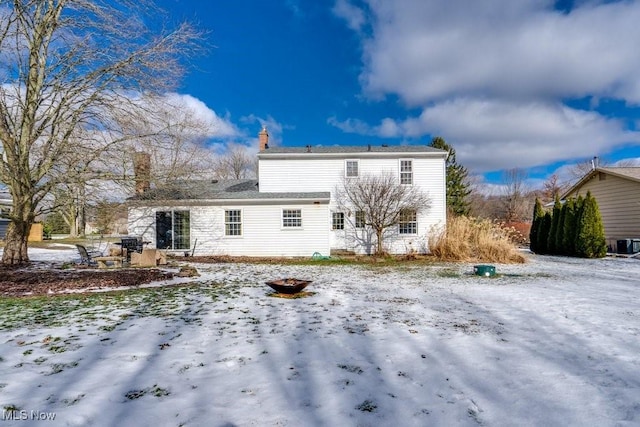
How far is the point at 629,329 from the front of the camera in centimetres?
463

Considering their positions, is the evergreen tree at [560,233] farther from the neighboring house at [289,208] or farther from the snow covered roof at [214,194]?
the snow covered roof at [214,194]

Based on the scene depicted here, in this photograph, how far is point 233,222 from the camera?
1619 cm

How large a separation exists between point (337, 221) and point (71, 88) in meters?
12.0

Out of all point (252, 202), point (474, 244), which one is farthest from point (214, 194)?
point (474, 244)

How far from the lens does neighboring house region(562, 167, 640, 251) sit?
54.4 ft

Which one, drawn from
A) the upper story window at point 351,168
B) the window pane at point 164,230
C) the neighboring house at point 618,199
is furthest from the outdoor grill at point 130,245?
the neighboring house at point 618,199

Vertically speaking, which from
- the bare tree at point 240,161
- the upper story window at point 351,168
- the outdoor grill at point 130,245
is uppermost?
the bare tree at point 240,161

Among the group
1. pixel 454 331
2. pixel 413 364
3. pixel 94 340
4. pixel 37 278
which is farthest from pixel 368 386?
pixel 37 278

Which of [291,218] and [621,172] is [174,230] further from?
[621,172]

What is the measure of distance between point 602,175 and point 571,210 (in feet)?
14.7

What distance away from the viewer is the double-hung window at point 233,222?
53.1 feet

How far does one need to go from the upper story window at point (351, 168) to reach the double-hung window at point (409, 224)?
3.30m

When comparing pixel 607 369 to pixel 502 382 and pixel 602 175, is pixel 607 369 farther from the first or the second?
pixel 602 175

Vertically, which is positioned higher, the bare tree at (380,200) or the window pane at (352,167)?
the window pane at (352,167)
